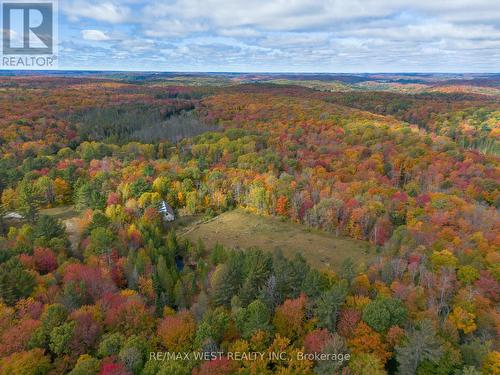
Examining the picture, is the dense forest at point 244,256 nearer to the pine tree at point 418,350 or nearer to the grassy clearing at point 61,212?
the pine tree at point 418,350

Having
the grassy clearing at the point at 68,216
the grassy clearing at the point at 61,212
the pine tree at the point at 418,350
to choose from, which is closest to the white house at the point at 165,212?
the grassy clearing at the point at 68,216

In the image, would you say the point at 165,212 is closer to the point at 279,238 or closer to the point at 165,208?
the point at 165,208

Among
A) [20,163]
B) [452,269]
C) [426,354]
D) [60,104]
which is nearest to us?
[426,354]

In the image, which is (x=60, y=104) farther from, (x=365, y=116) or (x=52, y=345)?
(x=52, y=345)

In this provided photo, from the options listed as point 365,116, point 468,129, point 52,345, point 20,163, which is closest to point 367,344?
point 52,345

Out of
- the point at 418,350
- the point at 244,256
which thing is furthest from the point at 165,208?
the point at 418,350
